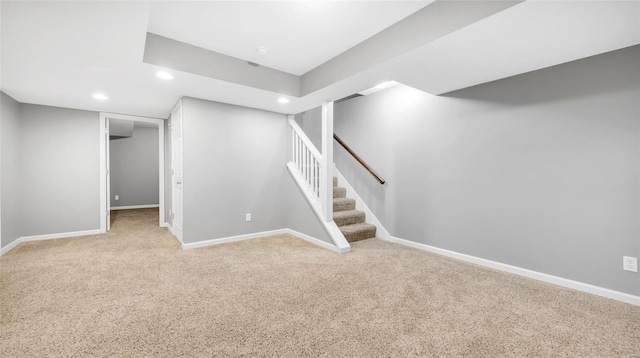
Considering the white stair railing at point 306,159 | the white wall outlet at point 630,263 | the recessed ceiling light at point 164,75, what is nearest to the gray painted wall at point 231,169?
the white stair railing at point 306,159

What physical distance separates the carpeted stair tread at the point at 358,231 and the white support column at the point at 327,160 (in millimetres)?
355

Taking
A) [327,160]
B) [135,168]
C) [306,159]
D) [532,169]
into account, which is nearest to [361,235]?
[327,160]

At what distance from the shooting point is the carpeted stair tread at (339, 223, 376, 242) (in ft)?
12.6

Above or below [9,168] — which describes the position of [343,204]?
below

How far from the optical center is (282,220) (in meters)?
4.50

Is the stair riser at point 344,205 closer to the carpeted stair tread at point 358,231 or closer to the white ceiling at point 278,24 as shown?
the carpeted stair tread at point 358,231

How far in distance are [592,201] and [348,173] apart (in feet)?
10.1

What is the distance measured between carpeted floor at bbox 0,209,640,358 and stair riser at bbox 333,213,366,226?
0.91m

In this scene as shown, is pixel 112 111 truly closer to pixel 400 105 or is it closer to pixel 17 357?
pixel 17 357

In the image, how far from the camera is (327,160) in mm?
3646

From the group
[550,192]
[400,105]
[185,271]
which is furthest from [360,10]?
[185,271]

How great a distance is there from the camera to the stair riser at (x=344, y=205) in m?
4.38

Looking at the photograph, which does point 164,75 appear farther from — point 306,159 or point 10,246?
point 10,246

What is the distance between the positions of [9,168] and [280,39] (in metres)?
3.97
